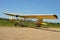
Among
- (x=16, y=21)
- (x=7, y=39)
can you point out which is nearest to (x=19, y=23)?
(x=16, y=21)

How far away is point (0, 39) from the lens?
27.9 feet

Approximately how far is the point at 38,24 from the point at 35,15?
293 cm

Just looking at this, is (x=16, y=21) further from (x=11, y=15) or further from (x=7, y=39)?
(x=7, y=39)

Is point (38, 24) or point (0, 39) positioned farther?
point (38, 24)

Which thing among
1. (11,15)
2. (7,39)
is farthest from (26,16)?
(7,39)

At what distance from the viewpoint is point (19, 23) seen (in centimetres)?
2780

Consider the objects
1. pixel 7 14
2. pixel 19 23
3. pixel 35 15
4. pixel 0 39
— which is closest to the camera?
pixel 0 39

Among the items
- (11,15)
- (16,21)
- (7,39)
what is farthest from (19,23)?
(7,39)

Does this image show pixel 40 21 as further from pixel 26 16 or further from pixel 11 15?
pixel 11 15

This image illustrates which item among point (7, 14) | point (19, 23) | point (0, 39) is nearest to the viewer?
point (0, 39)

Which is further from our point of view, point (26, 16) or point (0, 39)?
point (26, 16)

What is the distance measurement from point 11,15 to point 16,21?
2122 millimetres

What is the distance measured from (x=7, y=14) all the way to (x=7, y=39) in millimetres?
21435

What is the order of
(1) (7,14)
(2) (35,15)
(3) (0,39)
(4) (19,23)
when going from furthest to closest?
(1) (7,14), (4) (19,23), (2) (35,15), (3) (0,39)
